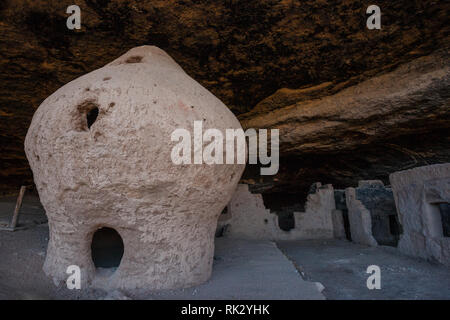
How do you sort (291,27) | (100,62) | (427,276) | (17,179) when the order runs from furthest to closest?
(17,179) → (100,62) → (291,27) → (427,276)

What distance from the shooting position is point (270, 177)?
952 centimetres

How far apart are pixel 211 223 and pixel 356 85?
3805 millimetres

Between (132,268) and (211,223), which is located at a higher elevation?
(211,223)

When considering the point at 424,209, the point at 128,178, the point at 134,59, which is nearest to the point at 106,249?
the point at 128,178

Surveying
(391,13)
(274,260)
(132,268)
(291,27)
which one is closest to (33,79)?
(132,268)

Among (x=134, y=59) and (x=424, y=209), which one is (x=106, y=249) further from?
(x=424, y=209)

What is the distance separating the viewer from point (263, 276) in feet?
11.4

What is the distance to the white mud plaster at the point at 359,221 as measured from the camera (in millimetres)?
6703

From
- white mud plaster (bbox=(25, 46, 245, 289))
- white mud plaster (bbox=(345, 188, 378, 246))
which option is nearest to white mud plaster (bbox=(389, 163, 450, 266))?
white mud plaster (bbox=(345, 188, 378, 246))

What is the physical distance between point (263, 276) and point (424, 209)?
3.10 metres

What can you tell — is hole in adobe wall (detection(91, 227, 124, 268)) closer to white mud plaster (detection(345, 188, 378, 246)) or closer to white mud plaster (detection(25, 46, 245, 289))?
white mud plaster (detection(25, 46, 245, 289))

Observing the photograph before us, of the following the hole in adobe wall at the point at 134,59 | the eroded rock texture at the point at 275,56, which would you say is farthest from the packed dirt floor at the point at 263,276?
the hole in adobe wall at the point at 134,59
